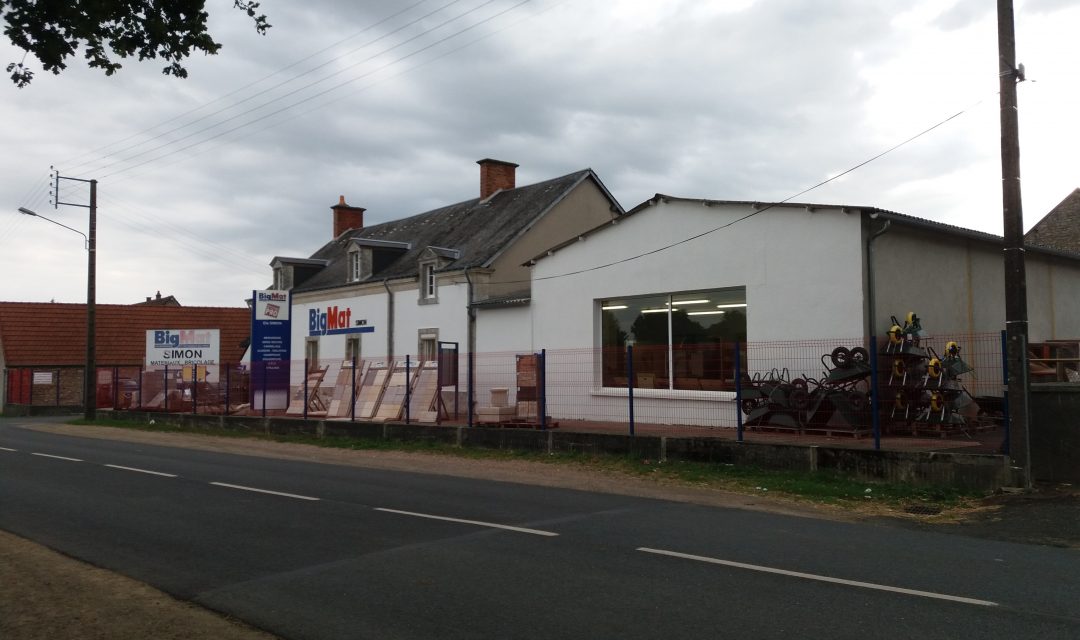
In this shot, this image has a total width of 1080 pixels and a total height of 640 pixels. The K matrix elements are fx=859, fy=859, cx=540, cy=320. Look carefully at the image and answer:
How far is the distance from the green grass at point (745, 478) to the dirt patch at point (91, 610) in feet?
26.6

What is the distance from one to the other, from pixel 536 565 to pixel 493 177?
28855 millimetres

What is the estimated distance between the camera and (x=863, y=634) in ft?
17.4

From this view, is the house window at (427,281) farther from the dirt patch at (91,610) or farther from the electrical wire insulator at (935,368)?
the dirt patch at (91,610)

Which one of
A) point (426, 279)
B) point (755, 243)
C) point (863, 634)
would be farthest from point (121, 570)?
point (426, 279)

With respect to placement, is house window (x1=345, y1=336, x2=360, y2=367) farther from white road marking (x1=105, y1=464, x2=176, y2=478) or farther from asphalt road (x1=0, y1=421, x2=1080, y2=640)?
asphalt road (x1=0, y1=421, x2=1080, y2=640)

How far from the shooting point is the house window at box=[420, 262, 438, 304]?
2892 cm

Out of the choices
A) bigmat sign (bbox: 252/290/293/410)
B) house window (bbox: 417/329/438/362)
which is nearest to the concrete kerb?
house window (bbox: 417/329/438/362)

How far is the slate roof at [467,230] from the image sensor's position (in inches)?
1129

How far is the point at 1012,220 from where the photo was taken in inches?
453

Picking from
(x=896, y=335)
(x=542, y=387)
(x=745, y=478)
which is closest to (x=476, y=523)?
(x=745, y=478)

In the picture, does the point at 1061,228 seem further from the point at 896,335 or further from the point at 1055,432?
the point at 1055,432

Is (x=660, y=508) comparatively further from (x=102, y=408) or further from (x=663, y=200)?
(x=102, y=408)

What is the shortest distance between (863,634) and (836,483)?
24.3 feet

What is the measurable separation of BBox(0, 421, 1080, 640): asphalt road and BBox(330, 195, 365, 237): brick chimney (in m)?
32.1
